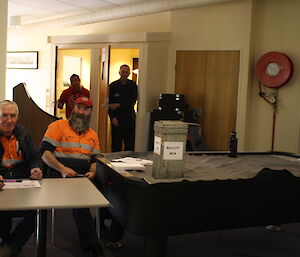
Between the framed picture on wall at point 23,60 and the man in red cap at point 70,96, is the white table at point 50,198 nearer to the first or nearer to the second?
the man in red cap at point 70,96

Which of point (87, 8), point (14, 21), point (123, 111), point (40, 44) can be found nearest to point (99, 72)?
point (123, 111)

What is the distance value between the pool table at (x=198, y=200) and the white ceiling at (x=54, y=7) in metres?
4.79

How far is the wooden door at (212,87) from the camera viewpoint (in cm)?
654

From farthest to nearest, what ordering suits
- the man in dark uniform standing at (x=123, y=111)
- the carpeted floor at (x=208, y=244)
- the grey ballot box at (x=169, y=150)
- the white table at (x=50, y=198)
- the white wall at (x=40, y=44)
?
the white wall at (x=40, y=44) < the man in dark uniform standing at (x=123, y=111) < the carpeted floor at (x=208, y=244) < the grey ballot box at (x=169, y=150) < the white table at (x=50, y=198)

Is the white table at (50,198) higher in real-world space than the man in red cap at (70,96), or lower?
lower

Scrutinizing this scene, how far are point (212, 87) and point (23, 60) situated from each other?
5.34 m

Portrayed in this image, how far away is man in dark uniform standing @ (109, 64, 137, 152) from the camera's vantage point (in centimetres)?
667

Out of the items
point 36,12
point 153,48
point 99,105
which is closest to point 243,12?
point 153,48

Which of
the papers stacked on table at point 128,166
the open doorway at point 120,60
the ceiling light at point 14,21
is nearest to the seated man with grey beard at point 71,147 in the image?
the papers stacked on table at point 128,166

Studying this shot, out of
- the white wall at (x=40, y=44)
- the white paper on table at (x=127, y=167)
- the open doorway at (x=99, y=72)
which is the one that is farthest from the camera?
the white wall at (x=40, y=44)

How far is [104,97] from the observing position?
7250mm

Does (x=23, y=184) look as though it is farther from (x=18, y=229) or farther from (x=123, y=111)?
(x=123, y=111)

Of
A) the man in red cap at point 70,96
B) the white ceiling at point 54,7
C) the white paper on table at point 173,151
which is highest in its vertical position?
the white ceiling at point 54,7

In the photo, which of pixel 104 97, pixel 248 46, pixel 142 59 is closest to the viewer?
pixel 248 46
